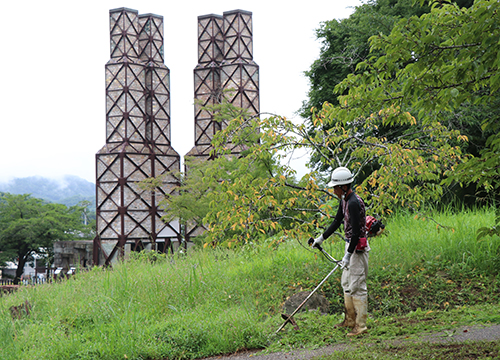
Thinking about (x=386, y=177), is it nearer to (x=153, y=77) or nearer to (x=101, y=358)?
(x=101, y=358)

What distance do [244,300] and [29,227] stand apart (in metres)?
35.8

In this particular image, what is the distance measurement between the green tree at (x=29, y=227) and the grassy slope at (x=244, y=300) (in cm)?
3097

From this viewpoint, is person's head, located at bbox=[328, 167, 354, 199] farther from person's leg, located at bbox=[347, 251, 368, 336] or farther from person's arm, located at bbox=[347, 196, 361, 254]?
person's leg, located at bbox=[347, 251, 368, 336]

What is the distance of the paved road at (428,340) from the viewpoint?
16.7 ft

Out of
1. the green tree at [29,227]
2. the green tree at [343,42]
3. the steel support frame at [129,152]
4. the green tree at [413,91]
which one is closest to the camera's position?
the green tree at [413,91]

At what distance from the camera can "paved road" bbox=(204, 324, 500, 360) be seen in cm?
508

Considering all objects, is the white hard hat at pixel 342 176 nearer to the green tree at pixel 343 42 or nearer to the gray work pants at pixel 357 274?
the gray work pants at pixel 357 274

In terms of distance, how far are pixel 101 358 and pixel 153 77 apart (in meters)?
29.8

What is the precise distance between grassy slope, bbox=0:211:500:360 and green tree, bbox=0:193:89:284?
31.0 metres

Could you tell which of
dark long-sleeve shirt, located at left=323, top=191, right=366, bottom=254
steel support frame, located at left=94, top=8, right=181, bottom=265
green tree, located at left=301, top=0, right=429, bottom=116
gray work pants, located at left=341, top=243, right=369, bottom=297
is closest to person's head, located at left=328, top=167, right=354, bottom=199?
dark long-sleeve shirt, located at left=323, top=191, right=366, bottom=254

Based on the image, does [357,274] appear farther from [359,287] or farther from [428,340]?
[428,340]

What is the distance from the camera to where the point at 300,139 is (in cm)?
804

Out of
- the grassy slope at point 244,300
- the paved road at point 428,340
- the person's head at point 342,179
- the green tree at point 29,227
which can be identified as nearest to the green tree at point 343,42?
the grassy slope at point 244,300

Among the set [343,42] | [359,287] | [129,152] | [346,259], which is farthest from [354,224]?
[129,152]
